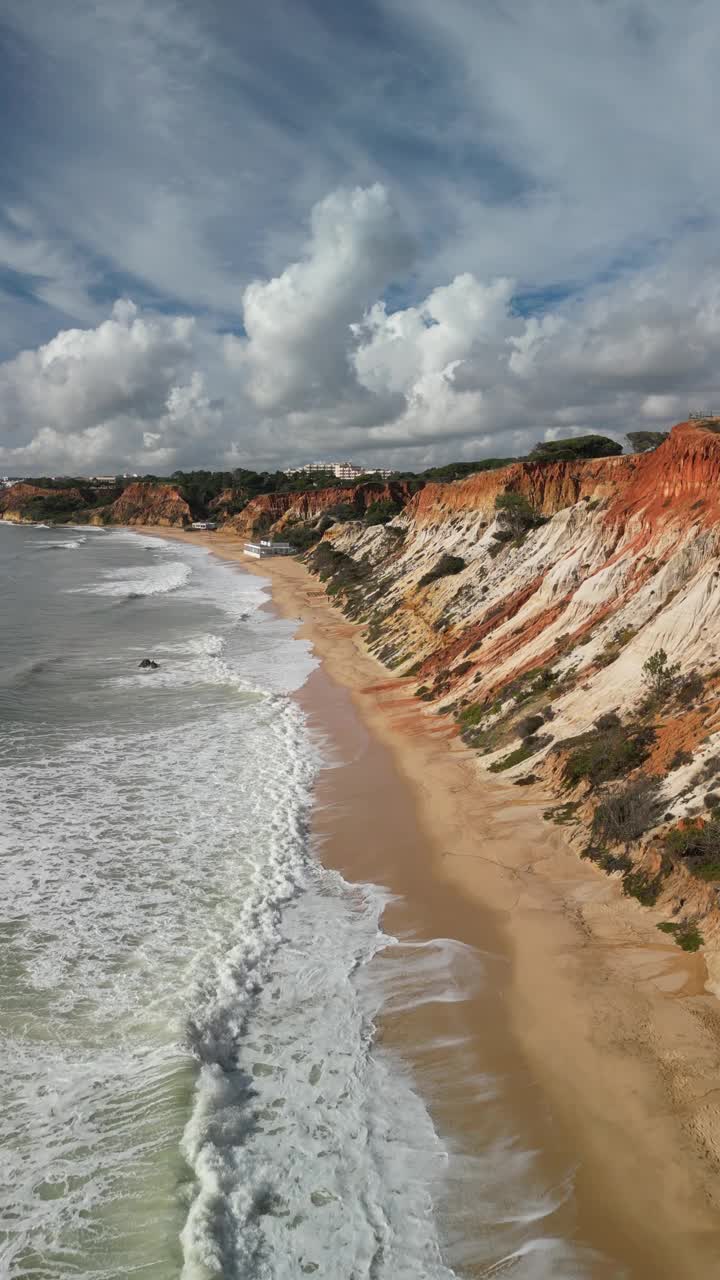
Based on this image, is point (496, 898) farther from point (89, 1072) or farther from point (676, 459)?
point (676, 459)

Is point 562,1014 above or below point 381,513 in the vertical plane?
below

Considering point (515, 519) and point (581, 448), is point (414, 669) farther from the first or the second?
point (581, 448)

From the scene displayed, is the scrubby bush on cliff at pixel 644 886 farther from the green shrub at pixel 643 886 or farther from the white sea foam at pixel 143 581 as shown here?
the white sea foam at pixel 143 581

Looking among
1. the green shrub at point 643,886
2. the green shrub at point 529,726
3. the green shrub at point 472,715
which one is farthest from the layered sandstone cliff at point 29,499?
the green shrub at point 643,886

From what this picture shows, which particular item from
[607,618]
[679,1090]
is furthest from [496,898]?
[607,618]

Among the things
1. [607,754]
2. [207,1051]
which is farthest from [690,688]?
[207,1051]

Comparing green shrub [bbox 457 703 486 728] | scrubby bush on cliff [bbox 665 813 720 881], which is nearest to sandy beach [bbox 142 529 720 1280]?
scrubby bush on cliff [bbox 665 813 720 881]

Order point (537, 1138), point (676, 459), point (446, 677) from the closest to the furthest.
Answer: point (537, 1138), point (676, 459), point (446, 677)

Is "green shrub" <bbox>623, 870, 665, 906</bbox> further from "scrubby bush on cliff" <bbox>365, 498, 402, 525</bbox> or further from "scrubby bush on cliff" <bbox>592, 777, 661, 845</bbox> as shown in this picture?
"scrubby bush on cliff" <bbox>365, 498, 402, 525</bbox>
